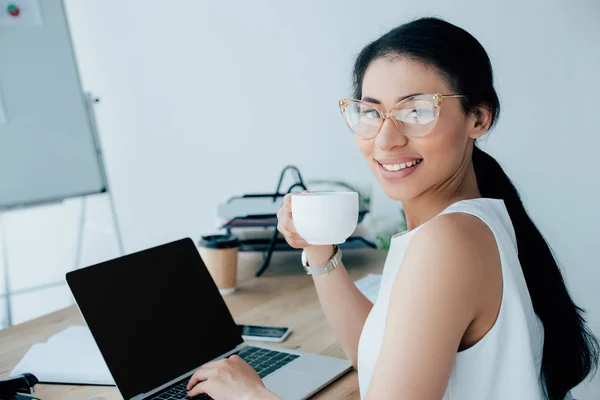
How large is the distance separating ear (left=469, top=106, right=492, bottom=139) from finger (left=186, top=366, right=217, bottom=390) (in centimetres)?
54

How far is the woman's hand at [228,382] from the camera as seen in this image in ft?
2.83

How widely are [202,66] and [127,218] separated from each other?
3.03ft

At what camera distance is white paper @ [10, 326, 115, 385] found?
1029mm

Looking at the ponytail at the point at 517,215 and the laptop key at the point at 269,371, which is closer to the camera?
the ponytail at the point at 517,215

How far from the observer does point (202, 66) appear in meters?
2.68

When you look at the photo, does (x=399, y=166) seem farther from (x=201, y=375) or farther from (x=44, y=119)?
(x=44, y=119)

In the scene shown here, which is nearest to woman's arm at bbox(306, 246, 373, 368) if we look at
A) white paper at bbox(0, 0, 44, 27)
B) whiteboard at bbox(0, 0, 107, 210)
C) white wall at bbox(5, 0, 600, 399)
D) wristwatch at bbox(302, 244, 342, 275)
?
wristwatch at bbox(302, 244, 342, 275)

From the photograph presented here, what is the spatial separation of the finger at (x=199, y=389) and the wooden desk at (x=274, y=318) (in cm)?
14

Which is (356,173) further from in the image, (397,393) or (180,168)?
→ (397,393)

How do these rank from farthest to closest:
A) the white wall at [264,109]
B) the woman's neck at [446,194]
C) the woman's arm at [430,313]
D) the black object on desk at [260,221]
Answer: the white wall at [264,109] < the black object on desk at [260,221] < the woman's neck at [446,194] < the woman's arm at [430,313]

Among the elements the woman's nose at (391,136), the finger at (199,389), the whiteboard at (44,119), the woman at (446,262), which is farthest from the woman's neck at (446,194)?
the whiteboard at (44,119)

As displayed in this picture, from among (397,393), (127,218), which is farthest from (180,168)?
(397,393)

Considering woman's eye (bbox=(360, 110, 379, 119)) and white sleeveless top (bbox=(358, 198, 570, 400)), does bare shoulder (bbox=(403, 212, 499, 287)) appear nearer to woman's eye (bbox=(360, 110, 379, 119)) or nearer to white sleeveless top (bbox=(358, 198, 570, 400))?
white sleeveless top (bbox=(358, 198, 570, 400))

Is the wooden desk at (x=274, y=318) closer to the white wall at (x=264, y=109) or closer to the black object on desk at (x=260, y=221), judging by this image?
the black object on desk at (x=260, y=221)
